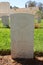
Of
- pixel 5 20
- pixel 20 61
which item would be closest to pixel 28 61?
pixel 20 61

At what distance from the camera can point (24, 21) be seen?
629 centimetres

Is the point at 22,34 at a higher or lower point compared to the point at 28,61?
higher

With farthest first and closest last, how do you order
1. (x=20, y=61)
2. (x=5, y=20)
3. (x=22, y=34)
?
(x=5, y=20), (x=22, y=34), (x=20, y=61)

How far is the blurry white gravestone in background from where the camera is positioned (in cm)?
628

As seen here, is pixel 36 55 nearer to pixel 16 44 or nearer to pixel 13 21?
pixel 16 44

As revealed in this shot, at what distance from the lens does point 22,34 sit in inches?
249

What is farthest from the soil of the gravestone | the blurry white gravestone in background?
the gravestone

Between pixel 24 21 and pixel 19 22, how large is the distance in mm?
144

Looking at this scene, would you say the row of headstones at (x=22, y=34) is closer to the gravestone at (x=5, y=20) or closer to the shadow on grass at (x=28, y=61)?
the shadow on grass at (x=28, y=61)

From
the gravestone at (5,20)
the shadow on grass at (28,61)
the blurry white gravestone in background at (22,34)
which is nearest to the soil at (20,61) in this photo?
the shadow on grass at (28,61)

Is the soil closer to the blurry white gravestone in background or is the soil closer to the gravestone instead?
the blurry white gravestone in background

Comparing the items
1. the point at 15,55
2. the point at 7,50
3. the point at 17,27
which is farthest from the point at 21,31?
the point at 7,50

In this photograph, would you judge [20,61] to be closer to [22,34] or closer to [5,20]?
[22,34]

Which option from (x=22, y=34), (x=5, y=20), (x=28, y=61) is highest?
(x=22, y=34)
